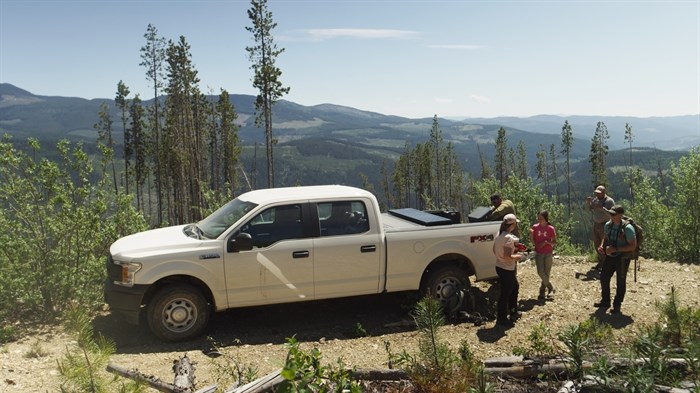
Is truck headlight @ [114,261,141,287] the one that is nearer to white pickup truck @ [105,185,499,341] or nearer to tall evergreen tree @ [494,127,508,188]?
white pickup truck @ [105,185,499,341]

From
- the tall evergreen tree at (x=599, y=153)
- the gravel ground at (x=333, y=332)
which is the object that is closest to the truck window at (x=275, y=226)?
the gravel ground at (x=333, y=332)

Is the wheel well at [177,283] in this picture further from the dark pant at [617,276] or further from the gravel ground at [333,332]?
the dark pant at [617,276]

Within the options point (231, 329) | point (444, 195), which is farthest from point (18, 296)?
point (444, 195)

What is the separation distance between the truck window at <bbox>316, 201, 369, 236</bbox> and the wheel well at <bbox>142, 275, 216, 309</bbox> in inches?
72.4

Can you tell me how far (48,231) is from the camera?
8.55 m

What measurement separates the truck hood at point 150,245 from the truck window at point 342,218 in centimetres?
182

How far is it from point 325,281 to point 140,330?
9.33 feet

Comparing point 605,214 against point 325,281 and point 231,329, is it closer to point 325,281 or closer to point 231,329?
point 325,281

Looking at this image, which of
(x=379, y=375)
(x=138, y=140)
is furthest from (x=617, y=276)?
(x=138, y=140)

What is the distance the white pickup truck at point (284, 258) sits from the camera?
6.98 meters

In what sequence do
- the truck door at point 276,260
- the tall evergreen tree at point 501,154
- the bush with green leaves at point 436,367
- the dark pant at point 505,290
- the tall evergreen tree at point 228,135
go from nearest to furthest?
the bush with green leaves at point 436,367 → the truck door at point 276,260 → the dark pant at point 505,290 → the tall evergreen tree at point 228,135 → the tall evergreen tree at point 501,154

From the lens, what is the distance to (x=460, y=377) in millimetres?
5043

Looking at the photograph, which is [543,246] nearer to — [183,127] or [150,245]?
[150,245]

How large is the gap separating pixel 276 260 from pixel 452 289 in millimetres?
2923
